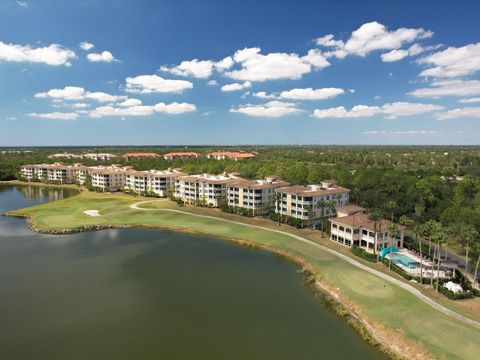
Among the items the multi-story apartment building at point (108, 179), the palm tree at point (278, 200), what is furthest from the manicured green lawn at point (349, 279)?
the multi-story apartment building at point (108, 179)

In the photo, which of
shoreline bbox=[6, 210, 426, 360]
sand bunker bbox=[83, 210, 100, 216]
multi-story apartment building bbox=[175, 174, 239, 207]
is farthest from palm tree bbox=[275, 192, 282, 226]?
sand bunker bbox=[83, 210, 100, 216]

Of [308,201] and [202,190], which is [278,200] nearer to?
[308,201]

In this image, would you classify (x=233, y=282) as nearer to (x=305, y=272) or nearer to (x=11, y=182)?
(x=305, y=272)

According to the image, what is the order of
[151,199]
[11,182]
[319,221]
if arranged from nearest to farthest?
[319,221]
[151,199]
[11,182]

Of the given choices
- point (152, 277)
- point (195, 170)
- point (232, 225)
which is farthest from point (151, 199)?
point (152, 277)

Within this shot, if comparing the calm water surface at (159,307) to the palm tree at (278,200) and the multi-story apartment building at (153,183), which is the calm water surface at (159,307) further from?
the multi-story apartment building at (153,183)
